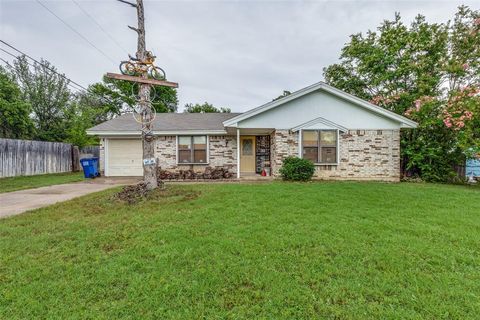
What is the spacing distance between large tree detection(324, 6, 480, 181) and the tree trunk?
36.7ft

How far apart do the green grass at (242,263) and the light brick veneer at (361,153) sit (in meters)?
5.37

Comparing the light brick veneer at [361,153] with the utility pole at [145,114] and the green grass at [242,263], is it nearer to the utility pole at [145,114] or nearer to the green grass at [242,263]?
the green grass at [242,263]

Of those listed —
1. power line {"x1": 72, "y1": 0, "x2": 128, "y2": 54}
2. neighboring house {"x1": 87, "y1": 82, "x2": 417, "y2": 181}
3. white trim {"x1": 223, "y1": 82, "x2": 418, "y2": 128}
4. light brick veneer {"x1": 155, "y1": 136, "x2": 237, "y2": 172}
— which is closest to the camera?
power line {"x1": 72, "y1": 0, "x2": 128, "y2": 54}

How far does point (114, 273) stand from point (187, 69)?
59.5 feet

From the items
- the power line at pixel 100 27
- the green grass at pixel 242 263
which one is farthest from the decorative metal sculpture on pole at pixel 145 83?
the power line at pixel 100 27

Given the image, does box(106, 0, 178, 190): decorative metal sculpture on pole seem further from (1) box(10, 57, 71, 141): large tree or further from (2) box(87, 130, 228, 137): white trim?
(1) box(10, 57, 71, 141): large tree

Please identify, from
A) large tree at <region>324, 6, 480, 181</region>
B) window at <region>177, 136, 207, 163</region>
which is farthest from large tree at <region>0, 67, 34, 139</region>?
large tree at <region>324, 6, 480, 181</region>

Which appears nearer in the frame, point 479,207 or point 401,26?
point 479,207

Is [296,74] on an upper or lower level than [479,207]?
upper

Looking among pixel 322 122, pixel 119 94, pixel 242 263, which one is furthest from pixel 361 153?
pixel 119 94

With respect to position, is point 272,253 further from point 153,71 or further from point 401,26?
point 401,26

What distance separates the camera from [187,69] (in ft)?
60.2

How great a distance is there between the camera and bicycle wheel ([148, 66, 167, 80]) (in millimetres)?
6994

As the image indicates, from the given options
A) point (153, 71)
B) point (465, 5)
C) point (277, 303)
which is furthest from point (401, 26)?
point (277, 303)
